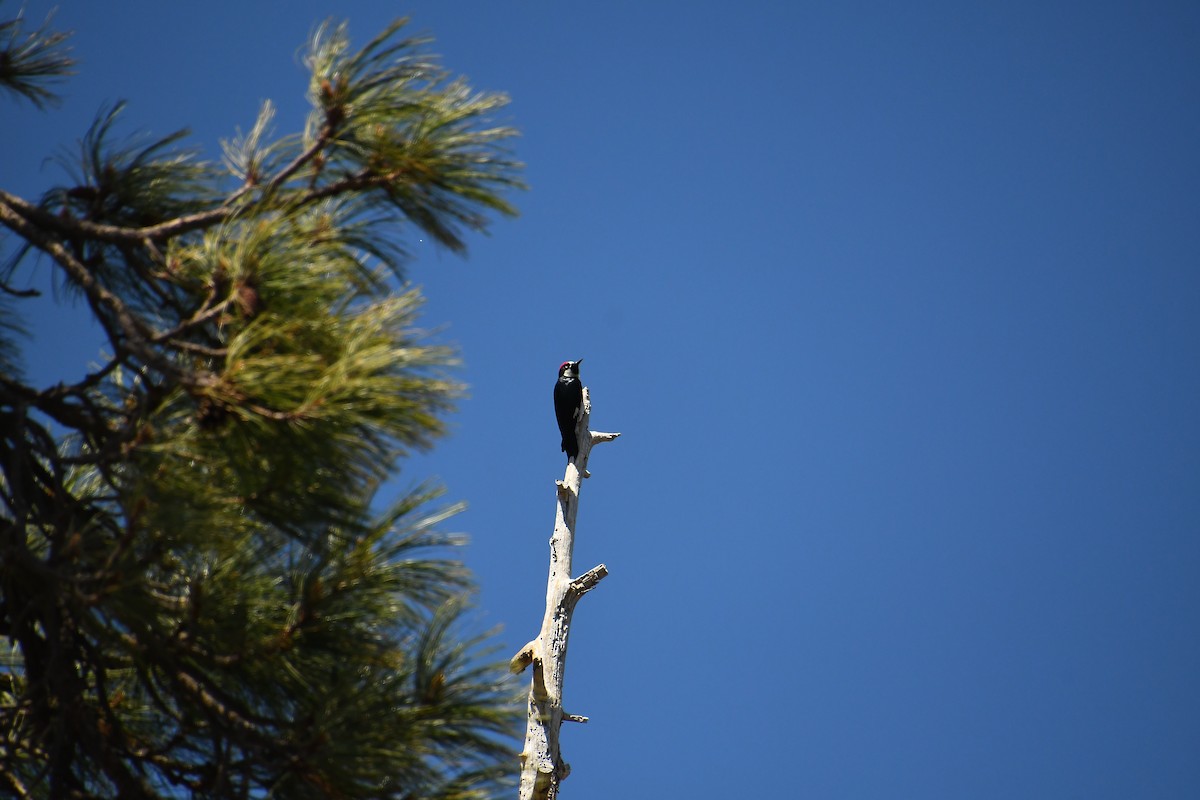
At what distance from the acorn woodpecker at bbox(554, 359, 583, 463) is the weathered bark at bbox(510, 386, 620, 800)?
36mm

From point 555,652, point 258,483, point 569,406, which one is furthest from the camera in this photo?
point 569,406

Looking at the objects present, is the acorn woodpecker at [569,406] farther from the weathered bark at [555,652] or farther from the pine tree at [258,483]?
the pine tree at [258,483]

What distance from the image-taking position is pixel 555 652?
16.0 ft

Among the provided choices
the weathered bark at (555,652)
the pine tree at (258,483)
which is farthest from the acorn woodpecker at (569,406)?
the pine tree at (258,483)

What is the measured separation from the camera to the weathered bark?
15.2 feet

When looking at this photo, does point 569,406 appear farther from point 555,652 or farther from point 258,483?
point 258,483

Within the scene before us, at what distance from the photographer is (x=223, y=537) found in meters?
1.72

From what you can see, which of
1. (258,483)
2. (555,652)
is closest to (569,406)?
(555,652)

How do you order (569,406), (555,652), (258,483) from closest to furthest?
(258,483) < (555,652) < (569,406)

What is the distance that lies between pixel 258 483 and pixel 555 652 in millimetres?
3297

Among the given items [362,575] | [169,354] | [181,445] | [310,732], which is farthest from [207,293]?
[310,732]

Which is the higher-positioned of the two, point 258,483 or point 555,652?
point 555,652

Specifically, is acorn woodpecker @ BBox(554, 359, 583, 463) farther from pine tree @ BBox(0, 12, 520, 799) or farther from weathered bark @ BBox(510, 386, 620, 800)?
pine tree @ BBox(0, 12, 520, 799)

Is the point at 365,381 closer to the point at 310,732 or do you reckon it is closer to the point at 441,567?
the point at 441,567
